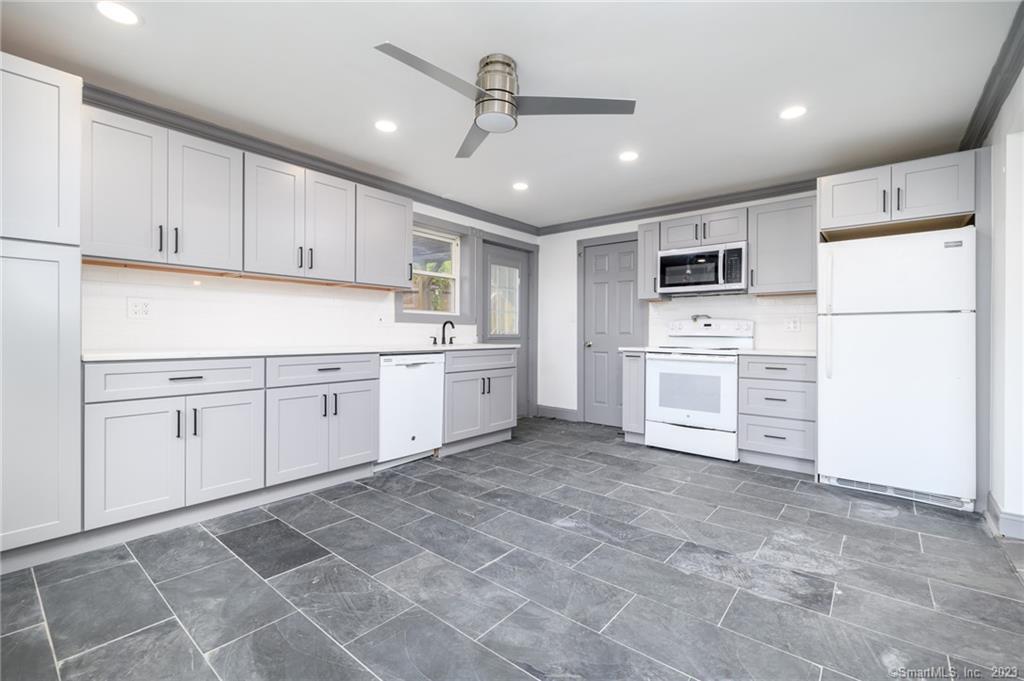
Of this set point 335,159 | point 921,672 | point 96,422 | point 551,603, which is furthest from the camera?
point 335,159

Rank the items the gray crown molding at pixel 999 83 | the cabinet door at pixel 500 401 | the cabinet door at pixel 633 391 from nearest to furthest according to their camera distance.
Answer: the gray crown molding at pixel 999 83 < the cabinet door at pixel 500 401 < the cabinet door at pixel 633 391

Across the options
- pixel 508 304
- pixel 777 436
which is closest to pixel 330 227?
pixel 508 304

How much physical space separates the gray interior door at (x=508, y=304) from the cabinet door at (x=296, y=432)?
243cm

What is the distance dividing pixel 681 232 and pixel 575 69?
258 centimetres

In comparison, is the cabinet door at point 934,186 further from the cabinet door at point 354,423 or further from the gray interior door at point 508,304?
the cabinet door at point 354,423

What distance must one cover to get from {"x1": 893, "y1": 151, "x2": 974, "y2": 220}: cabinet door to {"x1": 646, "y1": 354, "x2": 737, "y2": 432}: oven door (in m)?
1.60

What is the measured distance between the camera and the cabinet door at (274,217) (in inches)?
121

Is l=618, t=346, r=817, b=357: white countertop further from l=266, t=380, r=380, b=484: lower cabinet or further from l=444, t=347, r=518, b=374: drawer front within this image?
l=266, t=380, r=380, b=484: lower cabinet

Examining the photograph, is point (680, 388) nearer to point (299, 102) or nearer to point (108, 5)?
point (299, 102)

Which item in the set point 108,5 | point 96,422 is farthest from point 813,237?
point 96,422

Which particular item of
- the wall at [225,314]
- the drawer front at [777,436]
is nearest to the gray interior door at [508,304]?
the wall at [225,314]

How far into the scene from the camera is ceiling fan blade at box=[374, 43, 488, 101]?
175 cm

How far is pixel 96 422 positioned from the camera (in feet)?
7.40

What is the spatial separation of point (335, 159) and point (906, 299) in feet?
14.1
